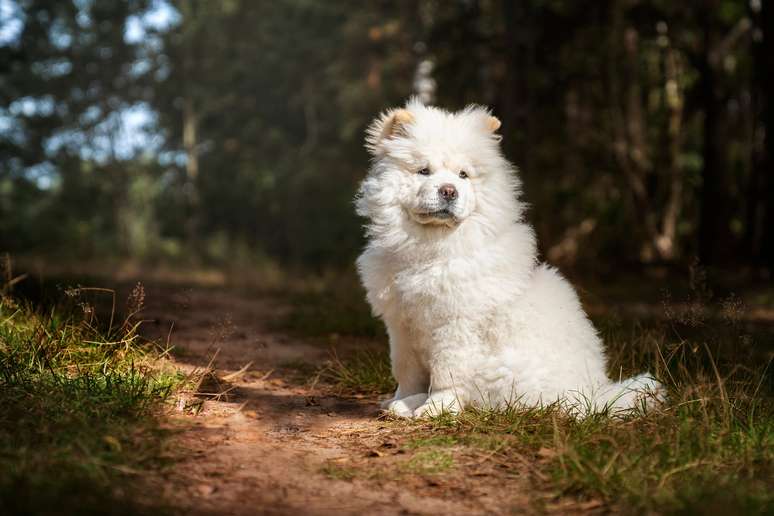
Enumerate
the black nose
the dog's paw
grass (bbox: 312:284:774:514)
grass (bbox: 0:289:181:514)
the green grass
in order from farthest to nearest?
the green grass
the dog's paw
the black nose
grass (bbox: 312:284:774:514)
grass (bbox: 0:289:181:514)

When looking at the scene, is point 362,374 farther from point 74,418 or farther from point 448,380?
point 74,418

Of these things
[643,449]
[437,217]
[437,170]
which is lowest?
[643,449]

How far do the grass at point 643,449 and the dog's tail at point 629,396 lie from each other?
0.28 feet

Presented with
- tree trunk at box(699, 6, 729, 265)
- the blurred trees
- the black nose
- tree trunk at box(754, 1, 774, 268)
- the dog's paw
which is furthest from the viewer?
the blurred trees

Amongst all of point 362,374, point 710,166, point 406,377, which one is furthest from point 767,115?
point 406,377

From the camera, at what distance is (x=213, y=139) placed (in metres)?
26.2

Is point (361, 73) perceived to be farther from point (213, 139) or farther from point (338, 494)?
point (338, 494)

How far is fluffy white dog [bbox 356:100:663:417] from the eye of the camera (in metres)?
3.92

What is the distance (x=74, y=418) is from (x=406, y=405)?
186 cm

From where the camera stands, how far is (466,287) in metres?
3.93

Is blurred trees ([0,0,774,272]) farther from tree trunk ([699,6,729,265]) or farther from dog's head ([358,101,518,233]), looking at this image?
dog's head ([358,101,518,233])

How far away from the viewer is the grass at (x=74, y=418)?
2.64m

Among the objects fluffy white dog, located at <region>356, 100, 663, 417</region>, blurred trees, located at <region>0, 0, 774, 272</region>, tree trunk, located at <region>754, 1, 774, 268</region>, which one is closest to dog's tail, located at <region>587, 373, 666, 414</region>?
fluffy white dog, located at <region>356, 100, 663, 417</region>

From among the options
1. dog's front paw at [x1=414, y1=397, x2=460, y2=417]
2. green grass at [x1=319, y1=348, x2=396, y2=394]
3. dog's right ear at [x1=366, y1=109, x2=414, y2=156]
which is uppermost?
dog's right ear at [x1=366, y1=109, x2=414, y2=156]
